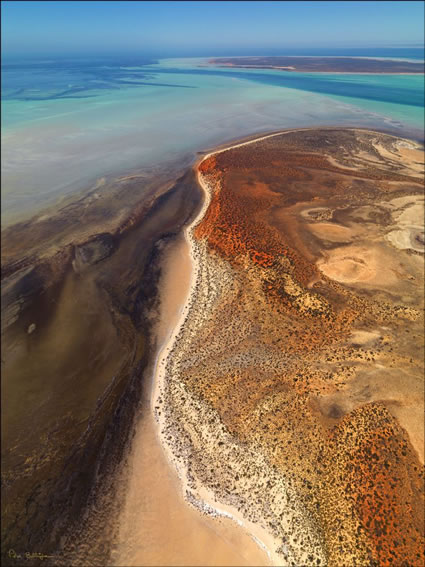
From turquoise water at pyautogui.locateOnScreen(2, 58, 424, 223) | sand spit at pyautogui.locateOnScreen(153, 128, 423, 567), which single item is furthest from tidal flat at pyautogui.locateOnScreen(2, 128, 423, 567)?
turquoise water at pyautogui.locateOnScreen(2, 58, 424, 223)

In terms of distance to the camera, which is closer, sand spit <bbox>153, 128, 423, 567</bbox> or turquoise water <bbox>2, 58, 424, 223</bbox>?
sand spit <bbox>153, 128, 423, 567</bbox>

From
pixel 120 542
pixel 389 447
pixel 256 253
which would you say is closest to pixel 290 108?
pixel 256 253

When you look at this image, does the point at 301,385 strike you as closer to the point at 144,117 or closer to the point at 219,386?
the point at 219,386

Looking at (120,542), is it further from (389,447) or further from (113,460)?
(389,447)

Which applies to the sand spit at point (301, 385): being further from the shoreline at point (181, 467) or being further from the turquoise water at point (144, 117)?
the turquoise water at point (144, 117)
